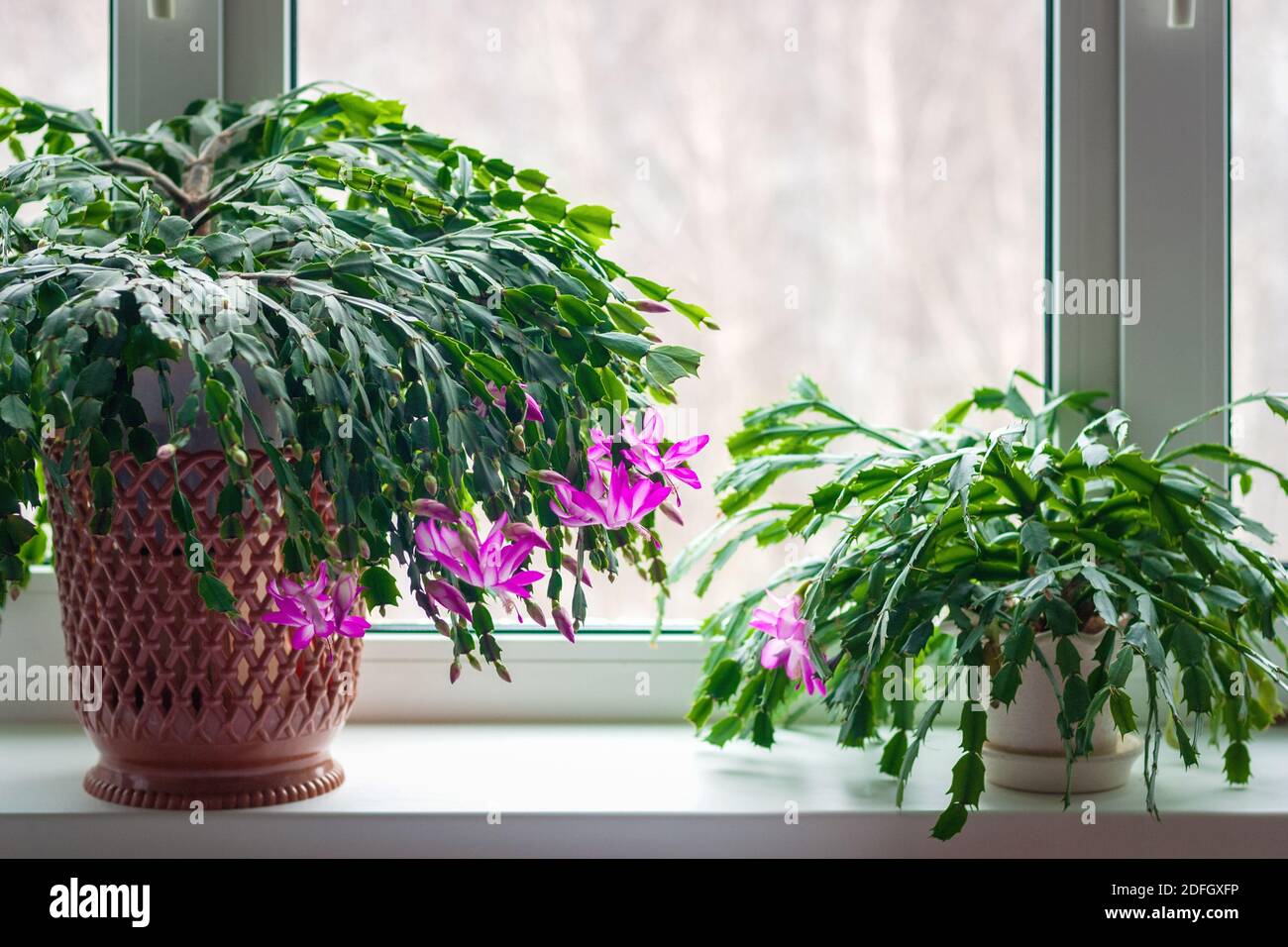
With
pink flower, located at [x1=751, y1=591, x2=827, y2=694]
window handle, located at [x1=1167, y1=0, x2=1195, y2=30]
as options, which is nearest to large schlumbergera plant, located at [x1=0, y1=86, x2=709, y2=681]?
pink flower, located at [x1=751, y1=591, x2=827, y2=694]

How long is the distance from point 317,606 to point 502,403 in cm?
20

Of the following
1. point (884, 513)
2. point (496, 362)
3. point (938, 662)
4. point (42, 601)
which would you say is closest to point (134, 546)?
point (496, 362)

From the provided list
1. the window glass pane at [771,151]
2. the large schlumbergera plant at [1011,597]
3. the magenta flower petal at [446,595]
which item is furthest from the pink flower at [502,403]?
the window glass pane at [771,151]

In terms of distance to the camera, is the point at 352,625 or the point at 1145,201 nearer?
the point at 352,625

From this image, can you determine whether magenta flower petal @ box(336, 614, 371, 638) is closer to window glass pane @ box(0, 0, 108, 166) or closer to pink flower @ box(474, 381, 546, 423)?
pink flower @ box(474, 381, 546, 423)

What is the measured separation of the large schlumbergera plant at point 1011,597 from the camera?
0.83 meters

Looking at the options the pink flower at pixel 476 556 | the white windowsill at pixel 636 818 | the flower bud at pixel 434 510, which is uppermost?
the flower bud at pixel 434 510

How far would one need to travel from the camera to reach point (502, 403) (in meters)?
0.79

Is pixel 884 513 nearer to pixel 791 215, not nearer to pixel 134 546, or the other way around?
pixel 791 215

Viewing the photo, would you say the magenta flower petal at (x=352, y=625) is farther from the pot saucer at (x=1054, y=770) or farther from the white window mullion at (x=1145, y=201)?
the white window mullion at (x=1145, y=201)

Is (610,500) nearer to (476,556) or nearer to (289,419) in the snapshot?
(476,556)

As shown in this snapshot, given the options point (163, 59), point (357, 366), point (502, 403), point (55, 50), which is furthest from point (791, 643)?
point (55, 50)

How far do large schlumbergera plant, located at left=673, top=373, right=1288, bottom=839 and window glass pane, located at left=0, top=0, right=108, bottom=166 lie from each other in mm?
890
